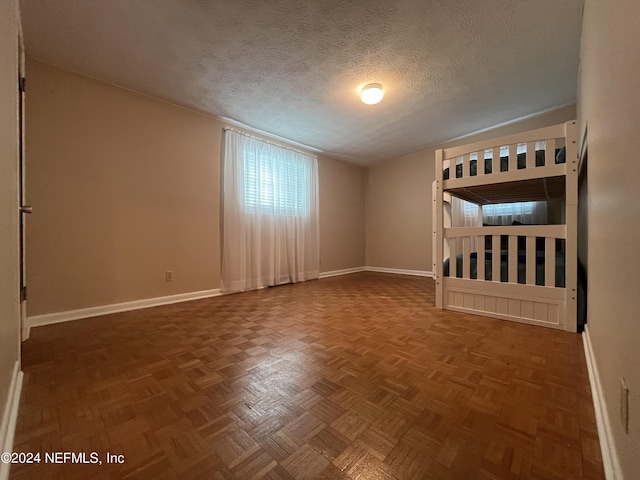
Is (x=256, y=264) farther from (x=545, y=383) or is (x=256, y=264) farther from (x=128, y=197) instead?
(x=545, y=383)

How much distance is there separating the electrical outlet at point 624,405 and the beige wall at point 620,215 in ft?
0.08

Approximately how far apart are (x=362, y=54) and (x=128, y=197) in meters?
2.62

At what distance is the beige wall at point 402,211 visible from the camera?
4.54 m

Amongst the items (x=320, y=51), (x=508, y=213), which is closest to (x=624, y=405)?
(x=320, y=51)

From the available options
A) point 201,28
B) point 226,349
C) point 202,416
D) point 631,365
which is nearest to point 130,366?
point 226,349

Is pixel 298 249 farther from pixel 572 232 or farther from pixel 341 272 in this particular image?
pixel 572 232

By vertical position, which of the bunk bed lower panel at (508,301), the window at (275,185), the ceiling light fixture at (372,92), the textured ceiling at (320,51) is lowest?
the bunk bed lower panel at (508,301)

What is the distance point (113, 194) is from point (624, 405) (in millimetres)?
3491

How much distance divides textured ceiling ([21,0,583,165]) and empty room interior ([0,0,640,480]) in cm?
2

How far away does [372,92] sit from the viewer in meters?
2.51

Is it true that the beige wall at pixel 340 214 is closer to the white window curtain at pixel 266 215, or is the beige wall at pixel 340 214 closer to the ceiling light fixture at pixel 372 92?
the white window curtain at pixel 266 215

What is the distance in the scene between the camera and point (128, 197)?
2557 millimetres

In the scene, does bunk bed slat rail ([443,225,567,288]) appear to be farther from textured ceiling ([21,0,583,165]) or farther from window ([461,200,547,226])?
window ([461,200,547,226])

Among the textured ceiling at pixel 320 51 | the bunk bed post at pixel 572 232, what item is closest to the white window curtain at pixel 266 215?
the textured ceiling at pixel 320 51
